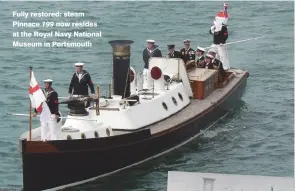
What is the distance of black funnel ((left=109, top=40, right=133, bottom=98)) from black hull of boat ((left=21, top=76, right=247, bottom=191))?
1.65 metres

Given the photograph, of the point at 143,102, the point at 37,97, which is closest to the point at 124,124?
the point at 143,102

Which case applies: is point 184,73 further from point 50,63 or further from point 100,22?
point 100,22

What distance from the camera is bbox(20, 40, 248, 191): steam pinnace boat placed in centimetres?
2694

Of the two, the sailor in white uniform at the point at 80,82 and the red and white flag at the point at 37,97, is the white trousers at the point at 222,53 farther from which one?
the red and white flag at the point at 37,97

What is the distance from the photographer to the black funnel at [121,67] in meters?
29.5

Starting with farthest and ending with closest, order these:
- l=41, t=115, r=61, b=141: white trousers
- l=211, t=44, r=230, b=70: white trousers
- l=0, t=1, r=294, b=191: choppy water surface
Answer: l=211, t=44, r=230, b=70: white trousers → l=0, t=1, r=294, b=191: choppy water surface → l=41, t=115, r=61, b=141: white trousers

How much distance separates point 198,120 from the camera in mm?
32844

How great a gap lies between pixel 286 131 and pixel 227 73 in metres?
4.18

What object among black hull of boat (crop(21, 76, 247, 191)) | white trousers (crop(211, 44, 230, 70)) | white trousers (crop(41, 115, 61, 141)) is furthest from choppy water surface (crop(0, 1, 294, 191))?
white trousers (crop(41, 115, 61, 141))

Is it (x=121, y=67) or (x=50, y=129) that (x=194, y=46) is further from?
(x=50, y=129)

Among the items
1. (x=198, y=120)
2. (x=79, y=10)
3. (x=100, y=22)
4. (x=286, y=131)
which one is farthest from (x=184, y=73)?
(x=79, y=10)

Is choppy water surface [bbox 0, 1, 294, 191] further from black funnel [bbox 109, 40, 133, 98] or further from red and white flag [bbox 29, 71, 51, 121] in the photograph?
red and white flag [bbox 29, 71, 51, 121]

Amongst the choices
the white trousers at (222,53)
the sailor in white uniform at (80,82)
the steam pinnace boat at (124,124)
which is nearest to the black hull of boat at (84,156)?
the steam pinnace boat at (124,124)

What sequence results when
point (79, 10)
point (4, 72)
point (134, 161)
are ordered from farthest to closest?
point (79, 10)
point (4, 72)
point (134, 161)
